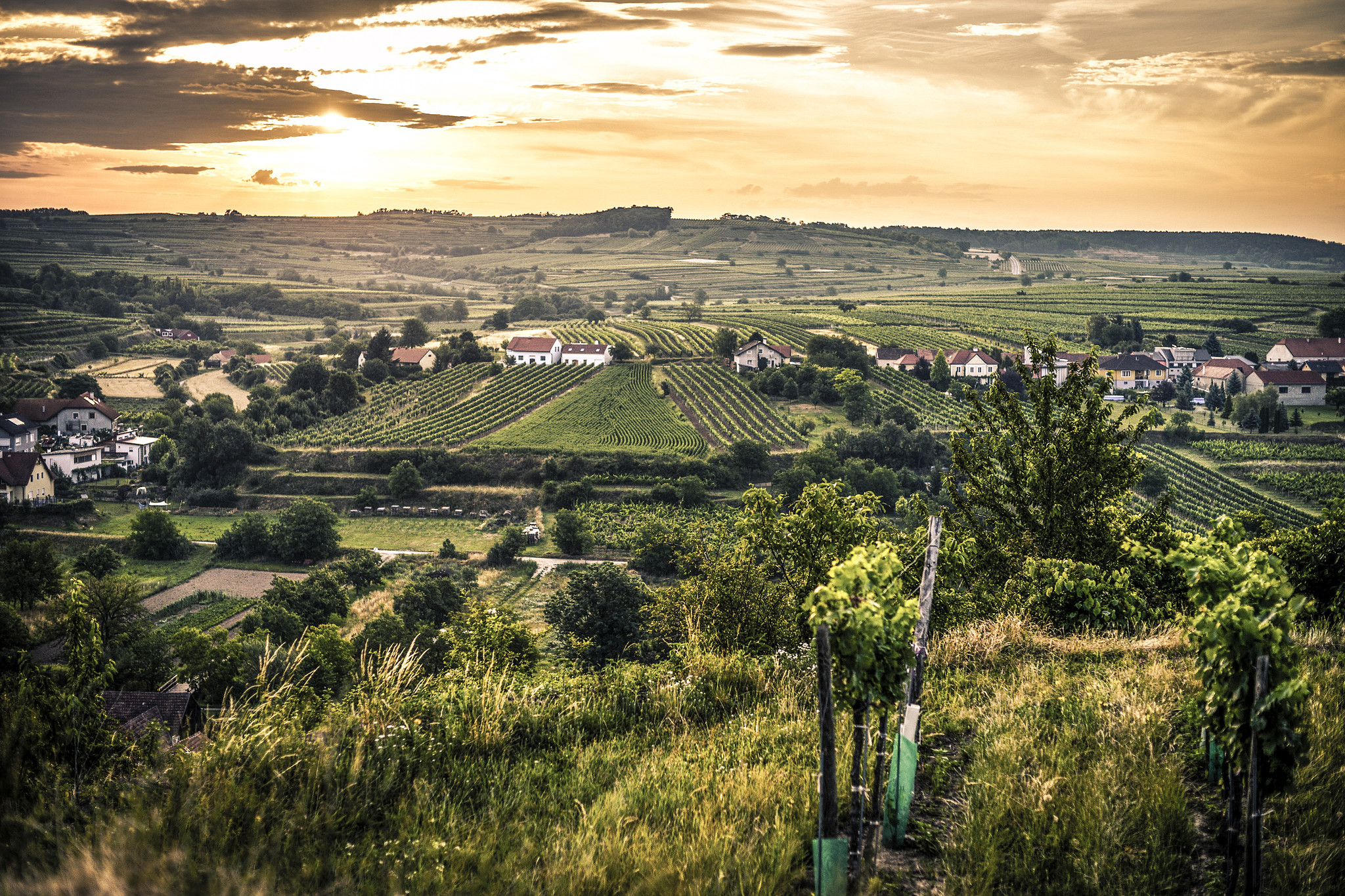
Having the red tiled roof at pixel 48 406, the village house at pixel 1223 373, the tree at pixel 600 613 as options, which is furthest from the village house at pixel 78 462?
the village house at pixel 1223 373

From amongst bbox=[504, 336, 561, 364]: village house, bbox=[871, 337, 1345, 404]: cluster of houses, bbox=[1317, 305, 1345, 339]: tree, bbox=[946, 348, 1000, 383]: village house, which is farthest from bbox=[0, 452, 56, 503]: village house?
bbox=[1317, 305, 1345, 339]: tree

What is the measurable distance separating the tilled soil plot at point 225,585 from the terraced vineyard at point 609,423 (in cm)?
2232

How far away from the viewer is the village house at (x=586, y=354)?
3521 inches

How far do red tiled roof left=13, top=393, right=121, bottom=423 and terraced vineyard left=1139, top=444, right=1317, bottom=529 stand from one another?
3647 inches

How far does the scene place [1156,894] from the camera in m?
3.82

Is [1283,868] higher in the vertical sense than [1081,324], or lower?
lower

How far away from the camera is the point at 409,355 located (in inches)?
3607

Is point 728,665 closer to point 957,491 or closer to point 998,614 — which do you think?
point 998,614

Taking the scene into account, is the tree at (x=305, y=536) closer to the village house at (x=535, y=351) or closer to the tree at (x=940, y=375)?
the village house at (x=535, y=351)

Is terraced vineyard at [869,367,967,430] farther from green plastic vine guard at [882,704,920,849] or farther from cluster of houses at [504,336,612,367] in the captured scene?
green plastic vine guard at [882,704,920,849]

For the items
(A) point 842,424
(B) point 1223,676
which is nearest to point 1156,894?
(B) point 1223,676

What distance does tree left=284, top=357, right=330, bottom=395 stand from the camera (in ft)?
266

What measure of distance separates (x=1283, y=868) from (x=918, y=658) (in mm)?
2020

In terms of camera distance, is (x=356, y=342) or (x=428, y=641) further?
(x=356, y=342)
